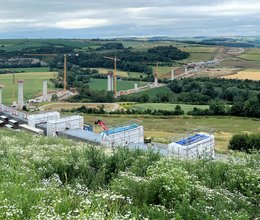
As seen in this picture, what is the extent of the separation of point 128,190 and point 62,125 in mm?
31479

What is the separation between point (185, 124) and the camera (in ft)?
179

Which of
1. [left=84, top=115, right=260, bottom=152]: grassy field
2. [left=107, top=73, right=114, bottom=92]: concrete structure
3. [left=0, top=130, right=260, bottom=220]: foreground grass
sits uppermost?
[left=0, top=130, right=260, bottom=220]: foreground grass

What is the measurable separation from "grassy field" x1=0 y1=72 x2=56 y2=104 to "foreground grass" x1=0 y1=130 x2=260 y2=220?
73.6 m

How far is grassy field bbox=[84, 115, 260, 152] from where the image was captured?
4825 cm

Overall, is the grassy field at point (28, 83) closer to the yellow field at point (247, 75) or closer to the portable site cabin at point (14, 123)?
the portable site cabin at point (14, 123)

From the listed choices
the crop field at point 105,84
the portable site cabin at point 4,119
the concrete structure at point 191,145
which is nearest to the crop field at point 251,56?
the crop field at point 105,84

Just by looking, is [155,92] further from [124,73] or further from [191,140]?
[191,140]

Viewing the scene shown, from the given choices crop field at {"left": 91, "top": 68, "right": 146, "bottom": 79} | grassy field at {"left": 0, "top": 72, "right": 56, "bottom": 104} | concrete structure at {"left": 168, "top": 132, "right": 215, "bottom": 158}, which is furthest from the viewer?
crop field at {"left": 91, "top": 68, "right": 146, "bottom": 79}

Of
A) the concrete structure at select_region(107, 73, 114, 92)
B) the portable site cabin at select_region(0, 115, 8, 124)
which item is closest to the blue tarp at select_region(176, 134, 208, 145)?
the portable site cabin at select_region(0, 115, 8, 124)

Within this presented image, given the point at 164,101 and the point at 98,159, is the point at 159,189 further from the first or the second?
the point at 164,101

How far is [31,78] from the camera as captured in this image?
10931 cm

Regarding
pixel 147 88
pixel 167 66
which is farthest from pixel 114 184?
pixel 167 66

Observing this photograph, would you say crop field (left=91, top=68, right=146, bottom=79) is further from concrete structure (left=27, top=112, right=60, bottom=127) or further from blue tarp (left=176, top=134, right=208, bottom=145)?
blue tarp (left=176, top=134, right=208, bottom=145)

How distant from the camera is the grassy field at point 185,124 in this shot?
158ft
